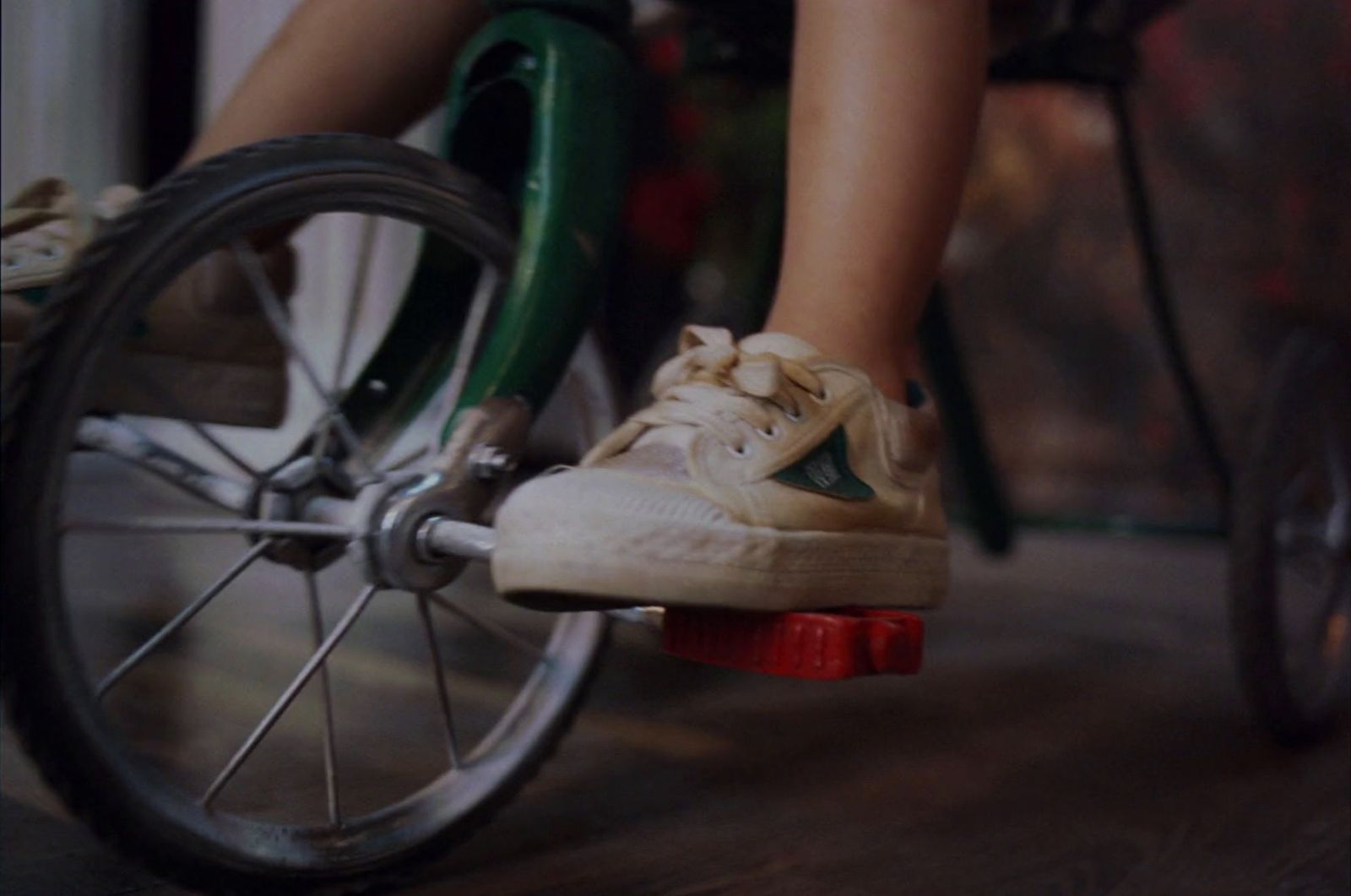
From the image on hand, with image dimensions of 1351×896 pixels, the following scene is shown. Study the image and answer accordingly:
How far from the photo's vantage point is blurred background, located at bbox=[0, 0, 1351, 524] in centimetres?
229

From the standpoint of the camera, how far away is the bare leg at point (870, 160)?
0.65 meters

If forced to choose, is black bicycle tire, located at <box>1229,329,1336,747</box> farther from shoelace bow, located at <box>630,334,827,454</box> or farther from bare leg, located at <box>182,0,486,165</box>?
bare leg, located at <box>182,0,486,165</box>

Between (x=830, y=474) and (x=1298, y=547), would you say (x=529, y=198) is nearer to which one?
(x=830, y=474)

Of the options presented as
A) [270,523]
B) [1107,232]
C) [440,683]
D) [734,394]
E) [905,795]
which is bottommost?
[1107,232]

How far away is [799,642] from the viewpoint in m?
0.55

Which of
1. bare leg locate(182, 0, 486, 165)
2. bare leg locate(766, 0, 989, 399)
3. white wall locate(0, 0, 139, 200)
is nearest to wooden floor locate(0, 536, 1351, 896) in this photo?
bare leg locate(766, 0, 989, 399)

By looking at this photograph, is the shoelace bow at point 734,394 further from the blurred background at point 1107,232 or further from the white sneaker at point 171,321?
the blurred background at point 1107,232

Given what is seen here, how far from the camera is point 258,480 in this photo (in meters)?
0.66

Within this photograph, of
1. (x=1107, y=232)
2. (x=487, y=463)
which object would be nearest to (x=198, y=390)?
(x=487, y=463)

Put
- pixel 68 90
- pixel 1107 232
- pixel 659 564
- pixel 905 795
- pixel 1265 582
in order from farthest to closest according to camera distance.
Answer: pixel 1107 232, pixel 68 90, pixel 1265 582, pixel 905 795, pixel 659 564

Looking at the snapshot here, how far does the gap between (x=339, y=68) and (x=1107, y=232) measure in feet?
7.03

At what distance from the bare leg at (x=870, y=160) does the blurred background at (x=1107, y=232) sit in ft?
4.54

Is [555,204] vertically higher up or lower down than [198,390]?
higher up

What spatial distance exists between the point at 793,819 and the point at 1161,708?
1.71 ft
